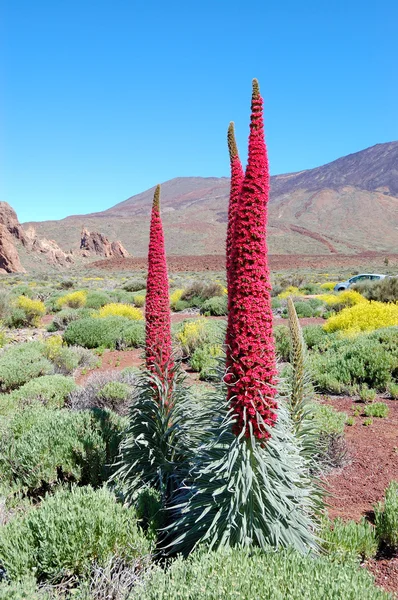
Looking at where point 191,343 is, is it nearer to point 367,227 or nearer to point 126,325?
point 126,325

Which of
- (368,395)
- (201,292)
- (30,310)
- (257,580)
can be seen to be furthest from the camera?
(201,292)

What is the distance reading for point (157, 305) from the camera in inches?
121

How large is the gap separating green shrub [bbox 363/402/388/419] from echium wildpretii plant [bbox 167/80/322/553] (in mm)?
4025

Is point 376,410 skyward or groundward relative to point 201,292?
groundward

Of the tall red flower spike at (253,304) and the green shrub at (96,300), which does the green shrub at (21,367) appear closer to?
the tall red flower spike at (253,304)

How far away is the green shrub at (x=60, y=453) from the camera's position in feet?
13.3

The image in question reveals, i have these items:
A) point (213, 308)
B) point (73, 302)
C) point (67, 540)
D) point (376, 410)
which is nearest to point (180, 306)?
point (213, 308)

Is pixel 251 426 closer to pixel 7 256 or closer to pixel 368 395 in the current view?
pixel 368 395

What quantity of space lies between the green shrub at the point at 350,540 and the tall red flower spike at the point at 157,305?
166 cm

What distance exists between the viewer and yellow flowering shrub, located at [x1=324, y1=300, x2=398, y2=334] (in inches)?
422

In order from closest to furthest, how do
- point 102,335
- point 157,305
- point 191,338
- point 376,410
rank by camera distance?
point 157,305 < point 376,410 < point 191,338 < point 102,335

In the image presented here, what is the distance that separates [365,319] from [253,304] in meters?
9.58

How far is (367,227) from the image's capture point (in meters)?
111

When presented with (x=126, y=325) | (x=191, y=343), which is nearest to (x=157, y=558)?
(x=191, y=343)
